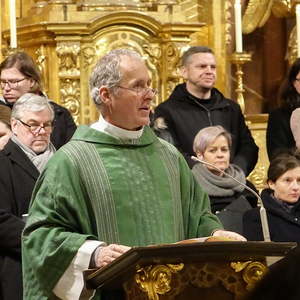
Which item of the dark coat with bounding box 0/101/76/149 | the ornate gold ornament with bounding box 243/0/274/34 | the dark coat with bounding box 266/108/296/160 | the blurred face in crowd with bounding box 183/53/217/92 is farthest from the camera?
the ornate gold ornament with bounding box 243/0/274/34

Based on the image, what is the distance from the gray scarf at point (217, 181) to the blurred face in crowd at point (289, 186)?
0.21m

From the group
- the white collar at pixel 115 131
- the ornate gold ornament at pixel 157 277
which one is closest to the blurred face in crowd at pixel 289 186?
the white collar at pixel 115 131

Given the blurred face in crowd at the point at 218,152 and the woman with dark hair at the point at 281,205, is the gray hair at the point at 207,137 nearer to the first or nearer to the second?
the blurred face in crowd at the point at 218,152

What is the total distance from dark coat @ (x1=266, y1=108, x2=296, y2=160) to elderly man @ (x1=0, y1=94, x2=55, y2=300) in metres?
1.58

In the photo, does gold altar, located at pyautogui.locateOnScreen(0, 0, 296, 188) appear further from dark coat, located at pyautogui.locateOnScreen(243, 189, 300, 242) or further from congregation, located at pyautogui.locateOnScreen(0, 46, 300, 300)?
congregation, located at pyautogui.locateOnScreen(0, 46, 300, 300)

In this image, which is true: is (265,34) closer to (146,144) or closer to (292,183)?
(292,183)

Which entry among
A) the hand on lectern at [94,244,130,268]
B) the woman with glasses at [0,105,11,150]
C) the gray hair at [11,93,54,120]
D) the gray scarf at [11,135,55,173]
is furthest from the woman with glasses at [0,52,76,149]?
the hand on lectern at [94,244,130,268]

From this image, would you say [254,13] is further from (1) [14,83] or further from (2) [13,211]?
(2) [13,211]

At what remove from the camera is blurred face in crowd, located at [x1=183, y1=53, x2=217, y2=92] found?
5.42m

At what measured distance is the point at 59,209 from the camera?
3.06 m

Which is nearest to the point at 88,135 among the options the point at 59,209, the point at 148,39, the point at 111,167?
the point at 111,167

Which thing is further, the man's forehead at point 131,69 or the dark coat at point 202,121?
the dark coat at point 202,121

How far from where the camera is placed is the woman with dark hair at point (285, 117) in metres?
5.56

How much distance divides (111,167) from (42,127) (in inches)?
49.9
